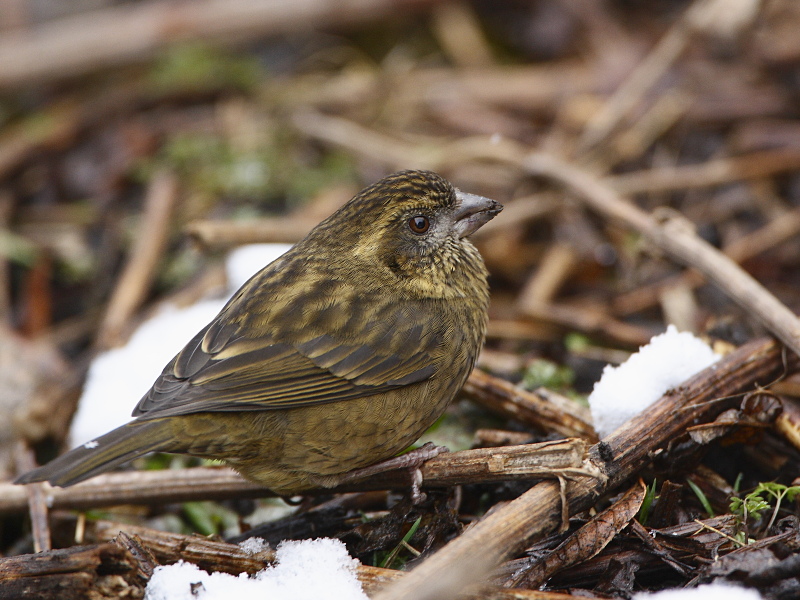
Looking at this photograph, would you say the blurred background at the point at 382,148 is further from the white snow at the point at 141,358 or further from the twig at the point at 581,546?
the twig at the point at 581,546

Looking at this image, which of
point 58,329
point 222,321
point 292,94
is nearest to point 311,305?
point 222,321

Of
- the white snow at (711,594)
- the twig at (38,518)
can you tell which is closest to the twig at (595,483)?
the white snow at (711,594)

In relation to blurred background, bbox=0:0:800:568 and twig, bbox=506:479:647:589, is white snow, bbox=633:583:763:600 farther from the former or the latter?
blurred background, bbox=0:0:800:568

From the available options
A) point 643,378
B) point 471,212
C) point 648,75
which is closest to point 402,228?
point 471,212

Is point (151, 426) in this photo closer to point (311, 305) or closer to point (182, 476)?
point (182, 476)

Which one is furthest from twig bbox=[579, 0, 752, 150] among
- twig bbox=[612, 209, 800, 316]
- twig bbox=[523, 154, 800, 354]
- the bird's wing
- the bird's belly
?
the bird's belly

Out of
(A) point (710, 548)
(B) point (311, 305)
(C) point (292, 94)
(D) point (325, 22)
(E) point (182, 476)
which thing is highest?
(D) point (325, 22)

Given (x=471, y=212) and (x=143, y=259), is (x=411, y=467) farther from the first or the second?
(x=143, y=259)
